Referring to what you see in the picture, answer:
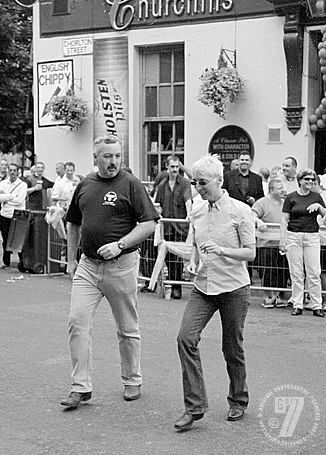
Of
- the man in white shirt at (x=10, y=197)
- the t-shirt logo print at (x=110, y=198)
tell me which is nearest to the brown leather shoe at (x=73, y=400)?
the t-shirt logo print at (x=110, y=198)

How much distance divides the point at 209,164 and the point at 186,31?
1250cm

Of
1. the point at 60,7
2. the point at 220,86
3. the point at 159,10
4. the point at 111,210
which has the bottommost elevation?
the point at 111,210

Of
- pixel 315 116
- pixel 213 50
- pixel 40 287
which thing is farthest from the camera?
pixel 213 50

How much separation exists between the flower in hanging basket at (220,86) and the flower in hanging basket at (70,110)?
11.2 feet

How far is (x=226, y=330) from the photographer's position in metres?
6.21

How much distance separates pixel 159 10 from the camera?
18.2 metres

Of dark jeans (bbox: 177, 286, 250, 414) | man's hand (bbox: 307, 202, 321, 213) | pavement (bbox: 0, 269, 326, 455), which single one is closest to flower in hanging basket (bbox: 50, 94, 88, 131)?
pavement (bbox: 0, 269, 326, 455)

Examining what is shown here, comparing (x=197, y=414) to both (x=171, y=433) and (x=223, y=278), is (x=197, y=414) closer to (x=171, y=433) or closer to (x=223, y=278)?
(x=171, y=433)

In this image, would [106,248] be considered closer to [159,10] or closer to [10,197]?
[10,197]

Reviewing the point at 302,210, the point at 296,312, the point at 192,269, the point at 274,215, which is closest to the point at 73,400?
the point at 192,269

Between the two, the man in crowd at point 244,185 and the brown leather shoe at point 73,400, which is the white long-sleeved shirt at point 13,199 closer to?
the man in crowd at point 244,185

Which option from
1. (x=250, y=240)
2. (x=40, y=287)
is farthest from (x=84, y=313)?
(x=40, y=287)

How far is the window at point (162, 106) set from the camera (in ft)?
61.0

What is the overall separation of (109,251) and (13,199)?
9.17m
